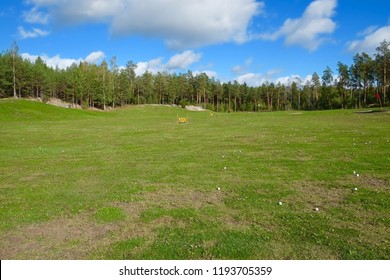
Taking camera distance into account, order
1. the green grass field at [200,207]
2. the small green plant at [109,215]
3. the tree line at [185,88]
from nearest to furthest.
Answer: the green grass field at [200,207], the small green plant at [109,215], the tree line at [185,88]

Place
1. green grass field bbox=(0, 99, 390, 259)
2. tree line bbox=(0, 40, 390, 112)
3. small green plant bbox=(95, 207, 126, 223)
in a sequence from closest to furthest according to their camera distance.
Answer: green grass field bbox=(0, 99, 390, 259)
small green plant bbox=(95, 207, 126, 223)
tree line bbox=(0, 40, 390, 112)

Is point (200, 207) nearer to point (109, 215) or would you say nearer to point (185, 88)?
point (109, 215)

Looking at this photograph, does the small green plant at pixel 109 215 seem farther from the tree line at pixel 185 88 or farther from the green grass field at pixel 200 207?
the tree line at pixel 185 88

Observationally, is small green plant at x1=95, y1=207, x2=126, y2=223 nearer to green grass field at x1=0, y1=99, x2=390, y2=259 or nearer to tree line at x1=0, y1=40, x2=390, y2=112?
green grass field at x1=0, y1=99, x2=390, y2=259

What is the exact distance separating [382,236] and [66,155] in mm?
20612

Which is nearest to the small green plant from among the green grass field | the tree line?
the green grass field

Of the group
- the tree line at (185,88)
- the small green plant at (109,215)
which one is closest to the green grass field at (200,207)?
the small green plant at (109,215)

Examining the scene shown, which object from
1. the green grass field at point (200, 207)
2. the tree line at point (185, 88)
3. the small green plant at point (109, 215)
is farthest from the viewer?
the tree line at point (185, 88)

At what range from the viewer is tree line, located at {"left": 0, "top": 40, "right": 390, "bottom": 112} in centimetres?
12025

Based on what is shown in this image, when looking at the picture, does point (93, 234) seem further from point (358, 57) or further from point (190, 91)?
point (190, 91)

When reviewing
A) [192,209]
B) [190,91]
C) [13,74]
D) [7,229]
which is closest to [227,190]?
[192,209]

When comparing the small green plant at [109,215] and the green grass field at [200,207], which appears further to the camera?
the small green plant at [109,215]

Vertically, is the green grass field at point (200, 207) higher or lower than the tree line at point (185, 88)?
lower

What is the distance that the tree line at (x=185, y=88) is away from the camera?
12025 cm
